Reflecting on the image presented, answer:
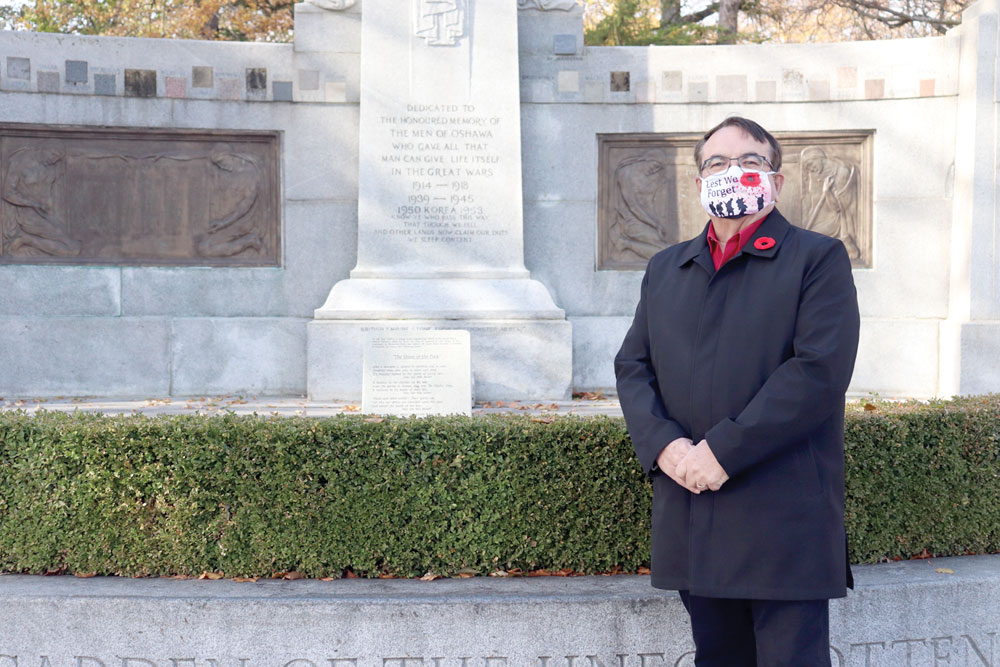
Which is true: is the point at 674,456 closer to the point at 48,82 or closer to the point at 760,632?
the point at 760,632

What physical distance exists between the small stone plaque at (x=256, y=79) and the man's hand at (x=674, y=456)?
27.0 feet

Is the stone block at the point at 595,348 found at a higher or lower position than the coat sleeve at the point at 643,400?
lower

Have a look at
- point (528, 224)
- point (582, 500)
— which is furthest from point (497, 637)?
point (528, 224)

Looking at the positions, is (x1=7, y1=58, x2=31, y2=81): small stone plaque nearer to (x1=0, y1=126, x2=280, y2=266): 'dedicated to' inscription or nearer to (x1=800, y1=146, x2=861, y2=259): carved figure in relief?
(x1=0, y1=126, x2=280, y2=266): 'dedicated to' inscription

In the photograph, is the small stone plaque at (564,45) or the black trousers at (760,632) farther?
the small stone plaque at (564,45)

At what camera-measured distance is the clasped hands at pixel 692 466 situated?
A: 275 centimetres

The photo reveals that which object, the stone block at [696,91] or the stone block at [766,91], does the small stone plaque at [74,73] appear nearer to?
the stone block at [696,91]

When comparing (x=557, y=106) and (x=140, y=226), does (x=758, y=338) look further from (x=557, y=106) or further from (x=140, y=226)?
(x=140, y=226)

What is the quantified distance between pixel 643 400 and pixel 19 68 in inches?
356

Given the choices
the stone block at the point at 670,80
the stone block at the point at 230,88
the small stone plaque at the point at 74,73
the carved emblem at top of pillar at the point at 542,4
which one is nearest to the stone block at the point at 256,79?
the stone block at the point at 230,88

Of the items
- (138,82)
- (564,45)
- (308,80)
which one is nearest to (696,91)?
(564,45)

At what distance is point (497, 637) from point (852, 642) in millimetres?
1432

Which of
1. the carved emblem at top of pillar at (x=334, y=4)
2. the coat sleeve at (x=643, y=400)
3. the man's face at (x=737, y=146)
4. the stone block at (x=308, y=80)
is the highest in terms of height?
the carved emblem at top of pillar at (x=334, y=4)

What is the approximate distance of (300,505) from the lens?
385 cm
